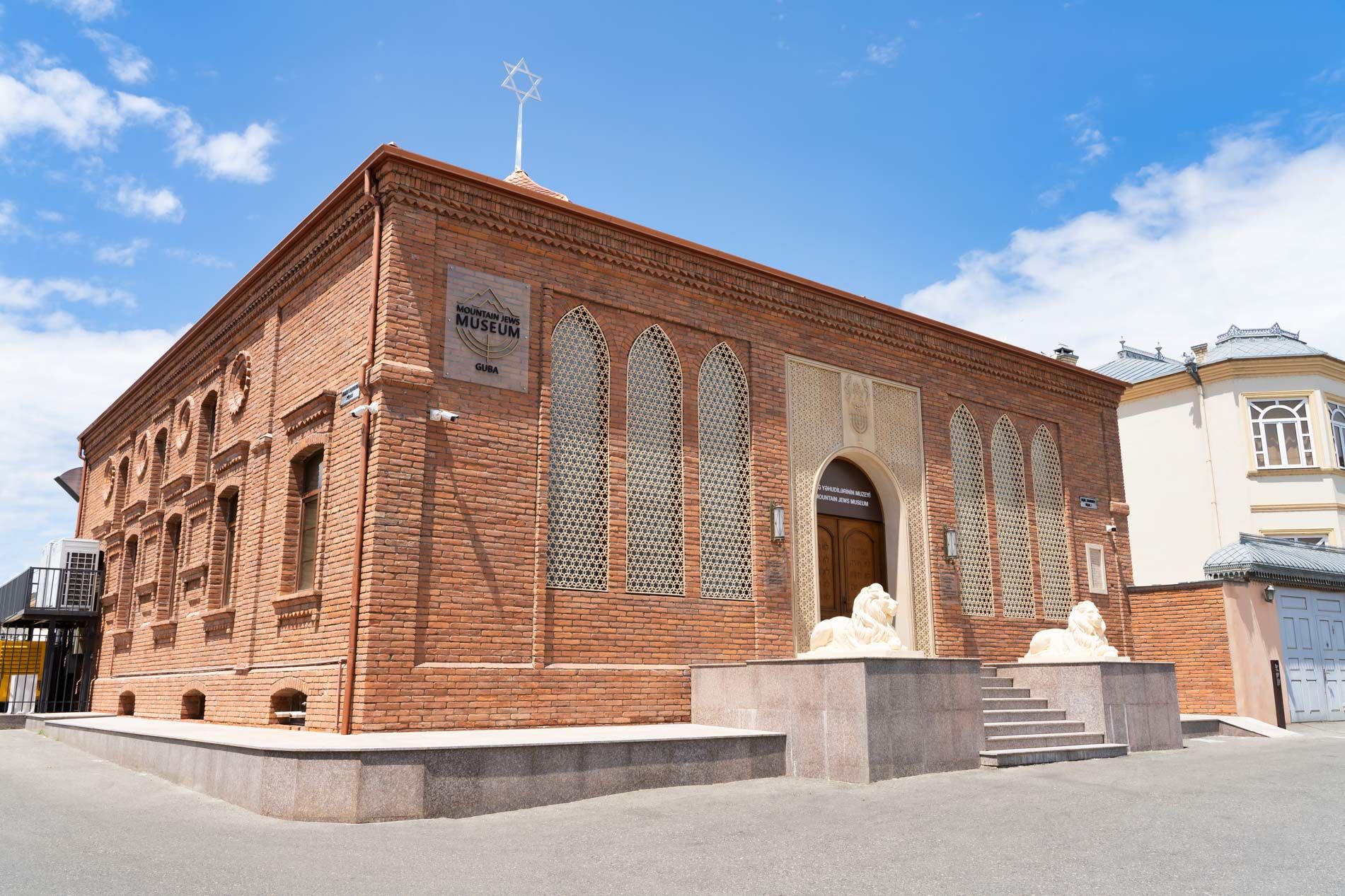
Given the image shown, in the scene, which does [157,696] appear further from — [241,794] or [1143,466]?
[1143,466]

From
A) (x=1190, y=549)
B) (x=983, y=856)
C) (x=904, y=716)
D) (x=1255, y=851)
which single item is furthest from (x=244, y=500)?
(x=1190, y=549)

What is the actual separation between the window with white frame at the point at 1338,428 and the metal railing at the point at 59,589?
27040mm

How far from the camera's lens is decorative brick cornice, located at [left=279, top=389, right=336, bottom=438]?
431 inches

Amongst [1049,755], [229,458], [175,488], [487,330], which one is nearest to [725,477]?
[487,330]

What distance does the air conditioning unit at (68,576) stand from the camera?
18.4 m

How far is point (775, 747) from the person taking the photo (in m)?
9.92

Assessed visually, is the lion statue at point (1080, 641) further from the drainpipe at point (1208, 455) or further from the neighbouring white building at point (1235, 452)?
the drainpipe at point (1208, 455)

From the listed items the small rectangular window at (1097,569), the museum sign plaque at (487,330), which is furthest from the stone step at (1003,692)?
the museum sign plaque at (487,330)

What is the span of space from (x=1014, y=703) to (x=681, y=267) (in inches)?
263

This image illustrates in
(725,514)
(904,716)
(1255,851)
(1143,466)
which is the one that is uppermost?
(1143,466)

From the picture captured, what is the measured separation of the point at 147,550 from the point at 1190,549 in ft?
76.2

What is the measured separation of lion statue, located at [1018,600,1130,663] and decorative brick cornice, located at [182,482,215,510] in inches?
442

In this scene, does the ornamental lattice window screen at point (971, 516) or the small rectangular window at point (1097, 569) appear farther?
the small rectangular window at point (1097, 569)

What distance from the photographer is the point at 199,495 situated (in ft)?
47.3
